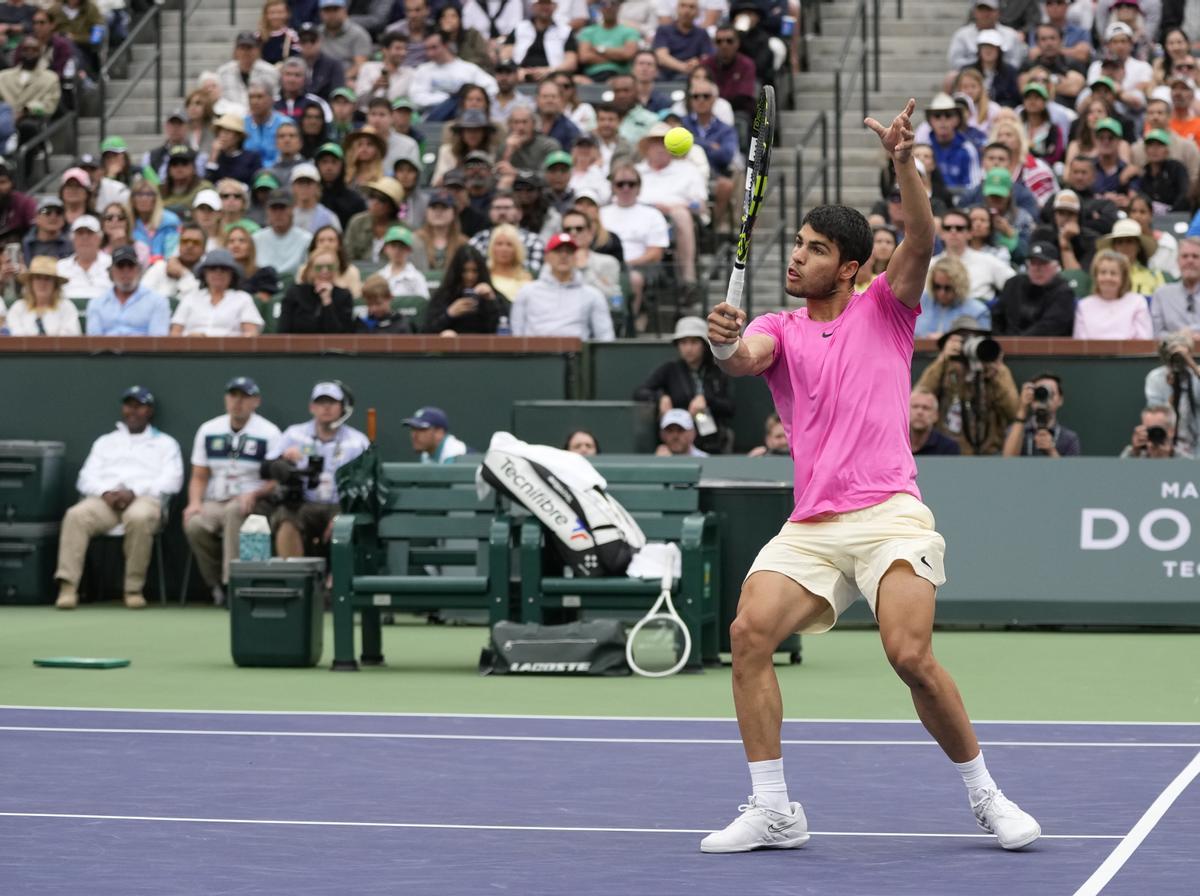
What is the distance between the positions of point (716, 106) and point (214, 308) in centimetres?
487

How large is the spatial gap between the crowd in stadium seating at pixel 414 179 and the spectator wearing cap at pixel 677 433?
64.7 inches

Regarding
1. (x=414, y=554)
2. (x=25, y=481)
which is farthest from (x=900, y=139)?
(x=25, y=481)

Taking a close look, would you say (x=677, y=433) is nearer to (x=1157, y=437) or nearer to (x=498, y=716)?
(x=1157, y=437)

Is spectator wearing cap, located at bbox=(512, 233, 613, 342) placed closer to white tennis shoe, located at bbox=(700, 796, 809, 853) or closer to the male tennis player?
the male tennis player

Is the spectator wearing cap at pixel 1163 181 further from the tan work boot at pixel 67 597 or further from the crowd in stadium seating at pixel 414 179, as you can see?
the tan work boot at pixel 67 597

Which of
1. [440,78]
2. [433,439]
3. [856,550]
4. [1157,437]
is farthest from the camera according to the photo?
[440,78]

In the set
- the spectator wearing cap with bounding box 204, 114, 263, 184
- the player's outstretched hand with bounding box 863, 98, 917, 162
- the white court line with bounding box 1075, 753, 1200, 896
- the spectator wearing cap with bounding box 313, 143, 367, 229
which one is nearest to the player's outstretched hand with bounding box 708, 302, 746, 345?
the player's outstretched hand with bounding box 863, 98, 917, 162

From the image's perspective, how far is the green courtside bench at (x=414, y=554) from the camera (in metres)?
12.1

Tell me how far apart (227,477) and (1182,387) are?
6.78 meters

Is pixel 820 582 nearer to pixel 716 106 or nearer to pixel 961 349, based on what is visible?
pixel 961 349

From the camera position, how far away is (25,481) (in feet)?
53.1

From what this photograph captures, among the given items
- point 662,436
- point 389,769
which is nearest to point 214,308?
point 662,436

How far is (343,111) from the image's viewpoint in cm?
2066

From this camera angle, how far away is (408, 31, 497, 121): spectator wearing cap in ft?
69.3
